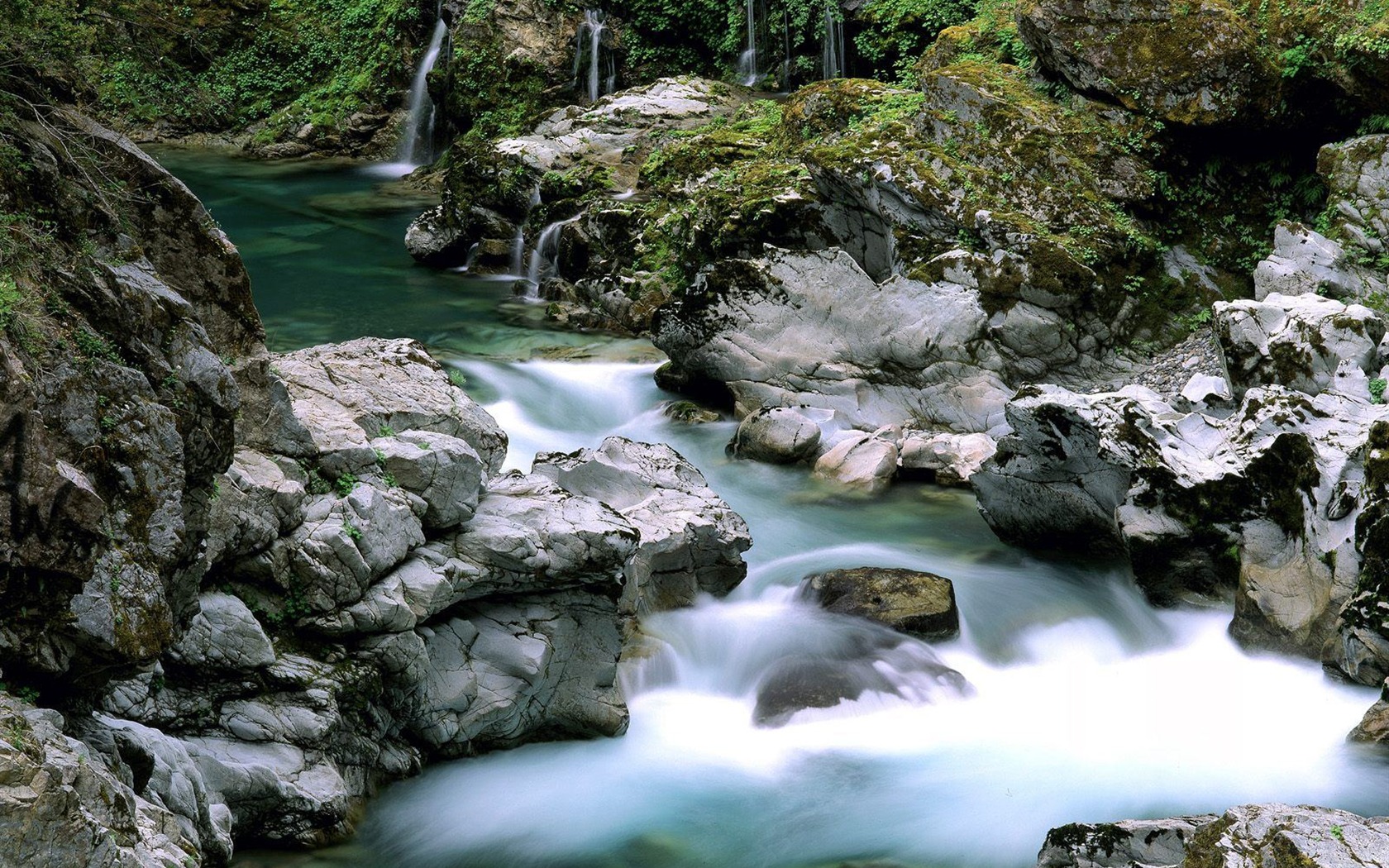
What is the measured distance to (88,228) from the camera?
5.20m

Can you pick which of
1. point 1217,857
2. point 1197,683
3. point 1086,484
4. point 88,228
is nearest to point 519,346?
point 1086,484

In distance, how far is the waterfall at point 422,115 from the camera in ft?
87.7

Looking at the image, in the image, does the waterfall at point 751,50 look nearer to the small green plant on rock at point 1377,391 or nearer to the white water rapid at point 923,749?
the white water rapid at point 923,749

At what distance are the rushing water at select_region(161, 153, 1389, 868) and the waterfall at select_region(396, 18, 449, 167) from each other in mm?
17271

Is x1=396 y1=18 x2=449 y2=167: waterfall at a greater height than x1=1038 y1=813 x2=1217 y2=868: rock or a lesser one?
greater

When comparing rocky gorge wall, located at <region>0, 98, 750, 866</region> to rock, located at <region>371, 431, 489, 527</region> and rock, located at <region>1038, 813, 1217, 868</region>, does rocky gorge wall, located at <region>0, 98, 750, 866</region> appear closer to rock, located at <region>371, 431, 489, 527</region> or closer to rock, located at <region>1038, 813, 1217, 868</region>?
rock, located at <region>371, 431, 489, 527</region>

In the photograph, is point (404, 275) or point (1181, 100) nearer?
point (1181, 100)

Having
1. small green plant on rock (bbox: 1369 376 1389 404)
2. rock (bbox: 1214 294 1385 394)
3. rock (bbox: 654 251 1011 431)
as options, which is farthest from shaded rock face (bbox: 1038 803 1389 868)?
rock (bbox: 654 251 1011 431)

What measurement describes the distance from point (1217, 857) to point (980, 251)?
8697 millimetres

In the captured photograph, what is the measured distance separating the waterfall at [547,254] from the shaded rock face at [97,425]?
12422mm

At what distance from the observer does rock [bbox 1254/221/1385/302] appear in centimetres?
1155

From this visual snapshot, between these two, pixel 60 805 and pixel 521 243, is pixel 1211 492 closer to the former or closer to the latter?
pixel 60 805

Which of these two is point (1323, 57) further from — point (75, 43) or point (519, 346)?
point (75, 43)

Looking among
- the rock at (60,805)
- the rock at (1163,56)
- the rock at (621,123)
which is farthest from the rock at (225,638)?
the rock at (621,123)
